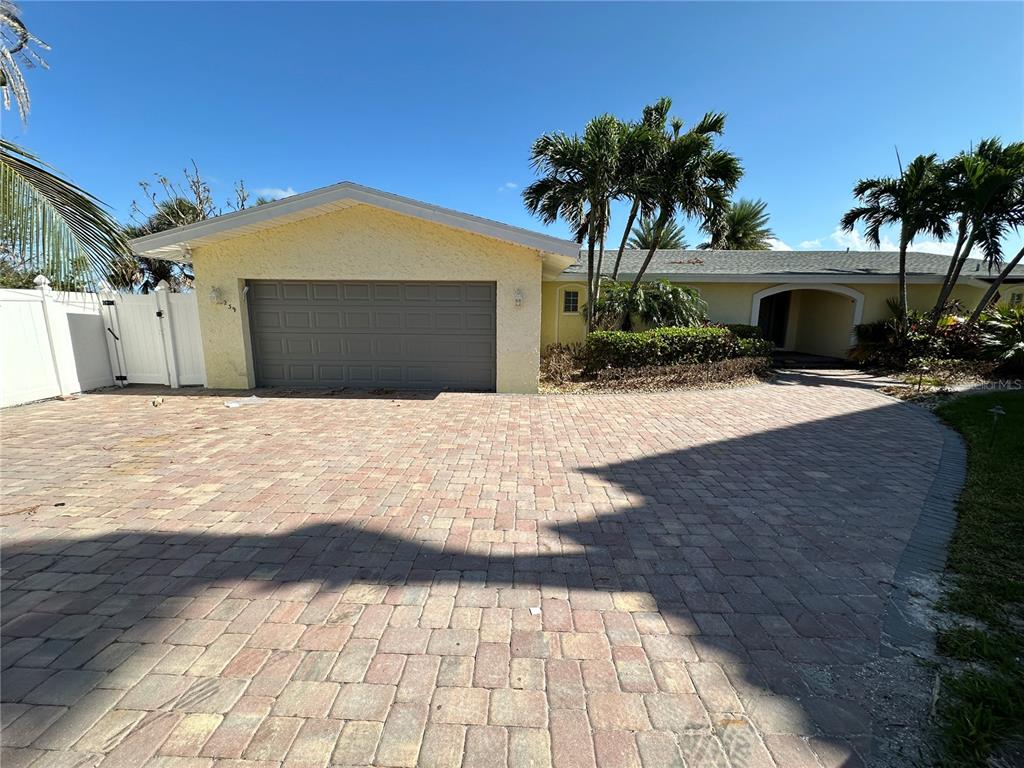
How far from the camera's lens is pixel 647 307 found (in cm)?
1202

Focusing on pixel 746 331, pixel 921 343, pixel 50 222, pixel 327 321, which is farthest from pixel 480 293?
pixel 921 343

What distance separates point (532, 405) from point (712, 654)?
5.92 m

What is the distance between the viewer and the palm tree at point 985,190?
35.4 feet

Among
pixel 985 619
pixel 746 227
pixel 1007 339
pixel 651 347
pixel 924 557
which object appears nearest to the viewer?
pixel 985 619

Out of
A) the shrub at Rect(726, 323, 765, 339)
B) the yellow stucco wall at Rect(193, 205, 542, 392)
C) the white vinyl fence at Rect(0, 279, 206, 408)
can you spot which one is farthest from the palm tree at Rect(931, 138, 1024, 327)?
the white vinyl fence at Rect(0, 279, 206, 408)

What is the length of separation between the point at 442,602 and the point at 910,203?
52.7 ft

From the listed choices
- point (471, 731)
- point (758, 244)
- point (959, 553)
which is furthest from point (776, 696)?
point (758, 244)

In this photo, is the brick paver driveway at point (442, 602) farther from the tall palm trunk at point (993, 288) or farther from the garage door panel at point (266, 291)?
the tall palm trunk at point (993, 288)

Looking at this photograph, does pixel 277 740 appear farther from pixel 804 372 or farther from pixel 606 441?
pixel 804 372

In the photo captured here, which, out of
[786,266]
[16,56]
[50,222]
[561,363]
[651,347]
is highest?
[16,56]

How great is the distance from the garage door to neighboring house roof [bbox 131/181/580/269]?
1.24 metres

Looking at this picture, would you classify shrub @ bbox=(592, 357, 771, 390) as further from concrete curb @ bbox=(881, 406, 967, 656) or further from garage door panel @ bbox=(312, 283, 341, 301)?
garage door panel @ bbox=(312, 283, 341, 301)

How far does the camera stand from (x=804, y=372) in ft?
41.2

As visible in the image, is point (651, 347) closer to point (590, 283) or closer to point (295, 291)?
point (590, 283)
